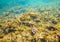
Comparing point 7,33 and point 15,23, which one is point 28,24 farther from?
point 7,33

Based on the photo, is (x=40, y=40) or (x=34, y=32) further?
(x=34, y=32)

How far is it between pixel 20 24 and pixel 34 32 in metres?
2.28

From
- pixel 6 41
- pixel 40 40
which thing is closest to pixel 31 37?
pixel 40 40

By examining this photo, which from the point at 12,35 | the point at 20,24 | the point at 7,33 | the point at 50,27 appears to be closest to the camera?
the point at 12,35

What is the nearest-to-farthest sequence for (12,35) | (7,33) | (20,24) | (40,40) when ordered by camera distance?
1. (40,40)
2. (12,35)
3. (7,33)
4. (20,24)

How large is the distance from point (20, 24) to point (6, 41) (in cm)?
352

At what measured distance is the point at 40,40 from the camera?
32.6 feet

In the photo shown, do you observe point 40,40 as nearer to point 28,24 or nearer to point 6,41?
point 6,41

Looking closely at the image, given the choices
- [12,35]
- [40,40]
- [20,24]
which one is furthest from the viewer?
[20,24]

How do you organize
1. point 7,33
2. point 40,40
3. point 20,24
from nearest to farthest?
point 40,40, point 7,33, point 20,24

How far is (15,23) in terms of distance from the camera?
13078 millimetres

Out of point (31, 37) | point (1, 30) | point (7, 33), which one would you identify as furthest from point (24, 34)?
point (1, 30)

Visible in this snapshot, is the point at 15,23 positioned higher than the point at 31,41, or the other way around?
the point at 15,23

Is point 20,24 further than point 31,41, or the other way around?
point 20,24
